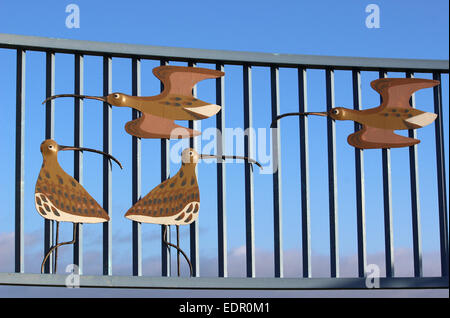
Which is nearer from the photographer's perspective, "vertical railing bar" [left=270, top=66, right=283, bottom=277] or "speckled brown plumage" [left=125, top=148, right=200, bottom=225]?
"speckled brown plumage" [left=125, top=148, right=200, bottom=225]

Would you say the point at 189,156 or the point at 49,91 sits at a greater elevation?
the point at 49,91

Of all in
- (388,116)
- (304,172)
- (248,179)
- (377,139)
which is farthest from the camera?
(388,116)

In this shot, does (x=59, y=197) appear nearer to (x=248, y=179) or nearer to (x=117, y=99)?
(x=117, y=99)

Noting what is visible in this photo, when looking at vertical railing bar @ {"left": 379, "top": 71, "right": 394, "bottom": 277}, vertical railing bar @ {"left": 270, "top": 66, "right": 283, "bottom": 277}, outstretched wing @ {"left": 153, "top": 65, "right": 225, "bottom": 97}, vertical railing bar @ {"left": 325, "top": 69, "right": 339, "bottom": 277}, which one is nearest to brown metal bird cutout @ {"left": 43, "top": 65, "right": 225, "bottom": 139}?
outstretched wing @ {"left": 153, "top": 65, "right": 225, "bottom": 97}

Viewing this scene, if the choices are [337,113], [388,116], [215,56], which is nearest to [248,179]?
[337,113]

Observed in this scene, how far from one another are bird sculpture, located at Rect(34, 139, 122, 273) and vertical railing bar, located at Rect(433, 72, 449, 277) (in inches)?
122

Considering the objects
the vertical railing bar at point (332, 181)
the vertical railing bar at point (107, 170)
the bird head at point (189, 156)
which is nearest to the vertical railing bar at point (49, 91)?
the vertical railing bar at point (107, 170)

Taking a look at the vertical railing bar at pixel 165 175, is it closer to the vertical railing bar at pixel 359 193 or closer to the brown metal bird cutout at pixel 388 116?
the brown metal bird cutout at pixel 388 116

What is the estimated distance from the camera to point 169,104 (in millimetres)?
7004

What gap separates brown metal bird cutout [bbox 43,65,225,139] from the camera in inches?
270

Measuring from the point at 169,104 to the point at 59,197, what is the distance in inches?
50.4

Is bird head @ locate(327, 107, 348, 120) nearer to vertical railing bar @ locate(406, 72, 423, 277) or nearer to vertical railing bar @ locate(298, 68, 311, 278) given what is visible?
vertical railing bar @ locate(298, 68, 311, 278)
